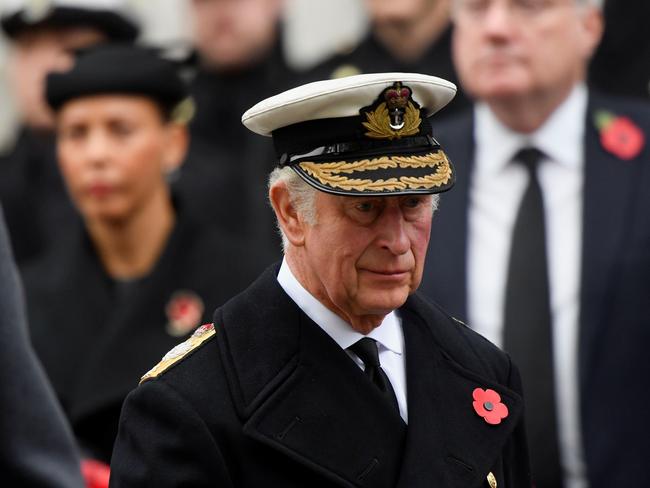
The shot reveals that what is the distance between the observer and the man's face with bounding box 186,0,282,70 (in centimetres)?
838

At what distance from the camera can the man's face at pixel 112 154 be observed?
660 cm

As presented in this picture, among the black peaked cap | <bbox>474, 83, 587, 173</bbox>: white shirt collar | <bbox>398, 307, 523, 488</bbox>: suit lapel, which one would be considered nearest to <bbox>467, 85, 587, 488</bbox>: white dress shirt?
<bbox>474, 83, 587, 173</bbox>: white shirt collar

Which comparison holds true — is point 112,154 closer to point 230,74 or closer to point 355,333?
point 230,74

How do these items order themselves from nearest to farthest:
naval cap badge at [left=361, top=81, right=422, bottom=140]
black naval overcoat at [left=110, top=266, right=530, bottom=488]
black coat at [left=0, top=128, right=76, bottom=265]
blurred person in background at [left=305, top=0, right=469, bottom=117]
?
black naval overcoat at [left=110, top=266, right=530, bottom=488]
naval cap badge at [left=361, top=81, right=422, bottom=140]
blurred person in background at [left=305, top=0, right=469, bottom=117]
black coat at [left=0, top=128, right=76, bottom=265]

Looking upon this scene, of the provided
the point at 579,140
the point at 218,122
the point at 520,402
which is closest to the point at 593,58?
the point at 579,140

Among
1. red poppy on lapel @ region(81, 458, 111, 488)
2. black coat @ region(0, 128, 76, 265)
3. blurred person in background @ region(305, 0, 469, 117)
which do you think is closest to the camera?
red poppy on lapel @ region(81, 458, 111, 488)

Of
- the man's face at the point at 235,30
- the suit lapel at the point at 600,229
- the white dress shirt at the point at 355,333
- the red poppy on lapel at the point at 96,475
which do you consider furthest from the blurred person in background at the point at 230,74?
the white dress shirt at the point at 355,333

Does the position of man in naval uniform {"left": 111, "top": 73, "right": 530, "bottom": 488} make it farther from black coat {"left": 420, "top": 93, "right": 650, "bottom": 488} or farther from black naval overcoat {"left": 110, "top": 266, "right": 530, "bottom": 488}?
black coat {"left": 420, "top": 93, "right": 650, "bottom": 488}

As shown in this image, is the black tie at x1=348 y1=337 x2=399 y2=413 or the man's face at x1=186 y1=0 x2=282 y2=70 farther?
the man's face at x1=186 y1=0 x2=282 y2=70

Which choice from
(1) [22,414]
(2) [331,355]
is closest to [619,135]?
→ (2) [331,355]

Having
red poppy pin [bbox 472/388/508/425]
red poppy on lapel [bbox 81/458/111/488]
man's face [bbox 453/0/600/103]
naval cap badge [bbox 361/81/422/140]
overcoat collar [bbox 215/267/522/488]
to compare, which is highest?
naval cap badge [bbox 361/81/422/140]

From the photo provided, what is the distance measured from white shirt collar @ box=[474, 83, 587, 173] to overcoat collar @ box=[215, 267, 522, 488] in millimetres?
2242

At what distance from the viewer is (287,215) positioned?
13.0ft

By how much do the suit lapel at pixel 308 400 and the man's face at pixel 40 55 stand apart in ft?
14.7
